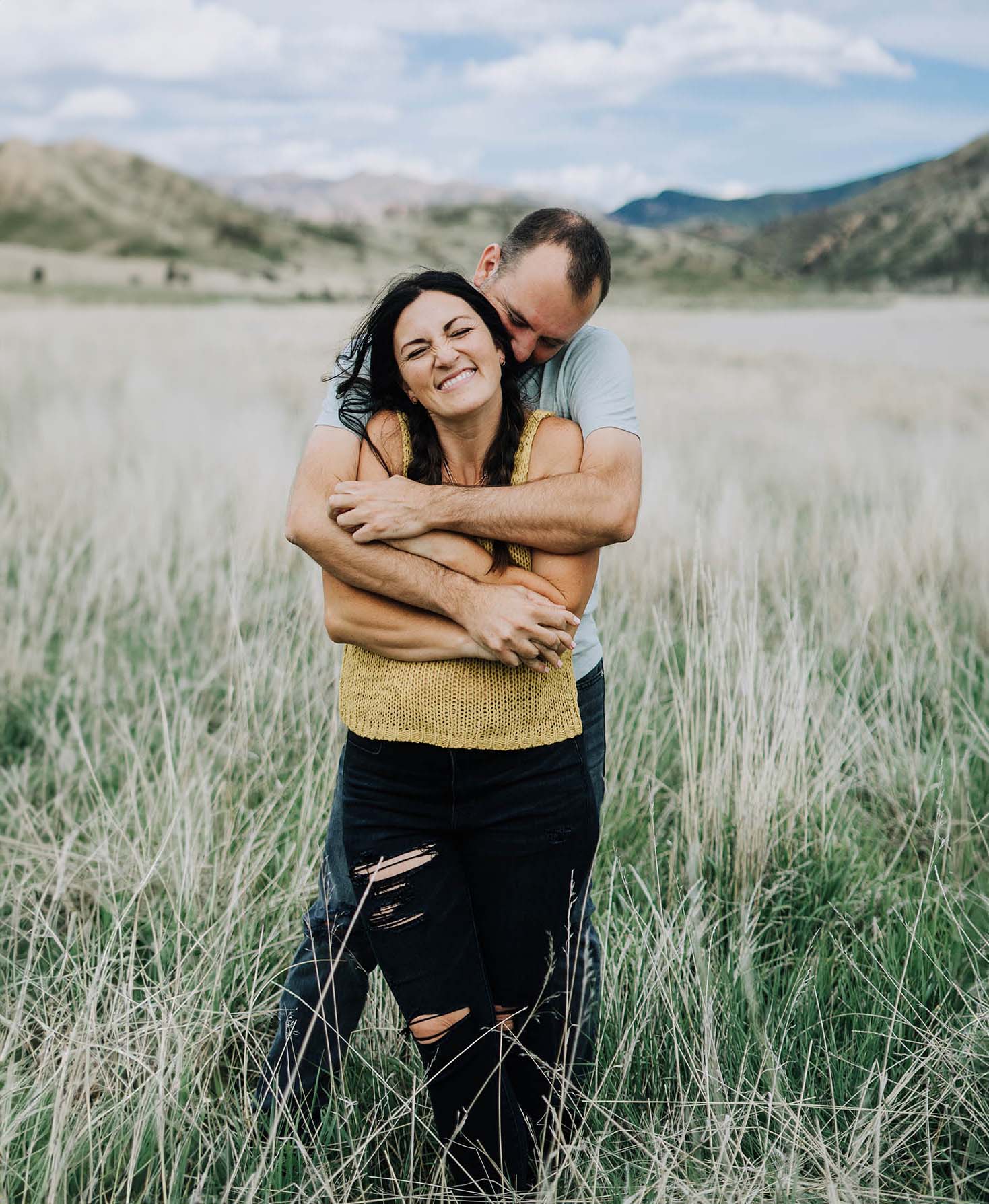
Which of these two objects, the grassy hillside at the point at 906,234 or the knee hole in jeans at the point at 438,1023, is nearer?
the knee hole in jeans at the point at 438,1023

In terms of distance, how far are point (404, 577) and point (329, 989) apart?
0.96 meters

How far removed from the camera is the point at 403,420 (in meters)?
2.03

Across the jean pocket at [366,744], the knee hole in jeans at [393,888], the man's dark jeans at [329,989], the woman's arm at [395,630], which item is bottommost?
the man's dark jeans at [329,989]

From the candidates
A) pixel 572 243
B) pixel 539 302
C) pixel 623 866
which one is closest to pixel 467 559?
pixel 539 302

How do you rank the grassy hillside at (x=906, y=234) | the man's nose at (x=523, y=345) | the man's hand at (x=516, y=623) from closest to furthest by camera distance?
the man's hand at (x=516, y=623), the man's nose at (x=523, y=345), the grassy hillside at (x=906, y=234)

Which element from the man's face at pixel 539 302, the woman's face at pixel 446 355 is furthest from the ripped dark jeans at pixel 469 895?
the man's face at pixel 539 302

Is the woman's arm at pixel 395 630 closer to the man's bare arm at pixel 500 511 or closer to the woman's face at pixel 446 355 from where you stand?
the man's bare arm at pixel 500 511

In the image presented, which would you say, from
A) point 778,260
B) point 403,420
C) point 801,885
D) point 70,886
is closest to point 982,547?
point 801,885

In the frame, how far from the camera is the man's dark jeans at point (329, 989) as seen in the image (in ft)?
6.86

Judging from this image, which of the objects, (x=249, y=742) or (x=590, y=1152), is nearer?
(x=590, y=1152)

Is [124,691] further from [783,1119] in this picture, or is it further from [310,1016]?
[783,1119]

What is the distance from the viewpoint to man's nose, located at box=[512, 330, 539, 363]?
83.0 inches

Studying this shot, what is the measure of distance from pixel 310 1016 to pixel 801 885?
57.8 inches

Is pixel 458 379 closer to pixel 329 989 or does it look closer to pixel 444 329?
pixel 444 329
